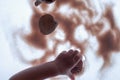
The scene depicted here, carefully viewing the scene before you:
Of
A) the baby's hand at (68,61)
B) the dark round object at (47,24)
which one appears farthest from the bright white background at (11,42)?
the baby's hand at (68,61)

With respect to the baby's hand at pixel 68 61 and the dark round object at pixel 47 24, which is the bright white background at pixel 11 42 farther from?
the baby's hand at pixel 68 61

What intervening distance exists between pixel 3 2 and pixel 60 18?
175 mm

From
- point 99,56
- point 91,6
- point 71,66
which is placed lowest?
point 71,66

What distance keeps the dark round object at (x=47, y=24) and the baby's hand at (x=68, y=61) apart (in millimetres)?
166

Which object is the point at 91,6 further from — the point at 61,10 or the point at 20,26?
the point at 20,26

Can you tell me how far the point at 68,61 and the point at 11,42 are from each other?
309mm

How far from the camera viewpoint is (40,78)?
2.15 ft

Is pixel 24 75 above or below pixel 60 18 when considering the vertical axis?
below

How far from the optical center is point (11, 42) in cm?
91

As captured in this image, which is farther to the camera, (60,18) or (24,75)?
(60,18)

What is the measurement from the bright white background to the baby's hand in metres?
0.24

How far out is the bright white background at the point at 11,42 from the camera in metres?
0.89

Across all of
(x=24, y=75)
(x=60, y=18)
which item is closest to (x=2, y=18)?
(x=60, y=18)

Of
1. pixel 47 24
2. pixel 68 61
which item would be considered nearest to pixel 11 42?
pixel 47 24
